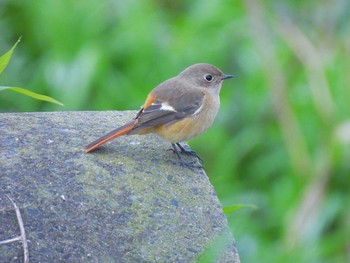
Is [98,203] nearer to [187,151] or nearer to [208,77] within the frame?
[187,151]

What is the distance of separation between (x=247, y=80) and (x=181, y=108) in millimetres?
2521

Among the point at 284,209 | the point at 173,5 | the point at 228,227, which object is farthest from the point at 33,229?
the point at 173,5

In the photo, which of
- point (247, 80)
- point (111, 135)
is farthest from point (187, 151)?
point (247, 80)

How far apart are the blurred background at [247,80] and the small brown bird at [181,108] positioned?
968 mm

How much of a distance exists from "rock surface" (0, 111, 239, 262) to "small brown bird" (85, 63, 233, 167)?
1.19ft

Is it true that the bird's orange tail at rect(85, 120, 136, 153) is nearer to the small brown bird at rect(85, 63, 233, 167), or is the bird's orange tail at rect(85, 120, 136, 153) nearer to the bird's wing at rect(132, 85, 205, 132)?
the small brown bird at rect(85, 63, 233, 167)

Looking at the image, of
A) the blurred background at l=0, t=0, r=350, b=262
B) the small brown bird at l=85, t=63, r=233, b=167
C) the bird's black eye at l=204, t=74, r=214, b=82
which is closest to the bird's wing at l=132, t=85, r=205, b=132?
the small brown bird at l=85, t=63, r=233, b=167

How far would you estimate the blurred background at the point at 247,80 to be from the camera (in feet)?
21.1

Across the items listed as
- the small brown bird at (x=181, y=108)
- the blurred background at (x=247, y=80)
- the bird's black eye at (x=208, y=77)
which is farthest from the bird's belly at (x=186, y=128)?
the blurred background at (x=247, y=80)

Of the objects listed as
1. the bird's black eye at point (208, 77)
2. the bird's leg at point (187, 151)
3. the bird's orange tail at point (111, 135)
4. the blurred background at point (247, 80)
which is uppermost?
the bird's orange tail at point (111, 135)

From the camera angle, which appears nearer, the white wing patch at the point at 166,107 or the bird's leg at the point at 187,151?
the bird's leg at the point at 187,151

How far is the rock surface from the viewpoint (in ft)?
10.7

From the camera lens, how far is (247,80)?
7402 mm

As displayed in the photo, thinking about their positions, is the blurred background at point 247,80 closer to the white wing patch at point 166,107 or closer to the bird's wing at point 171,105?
the bird's wing at point 171,105
